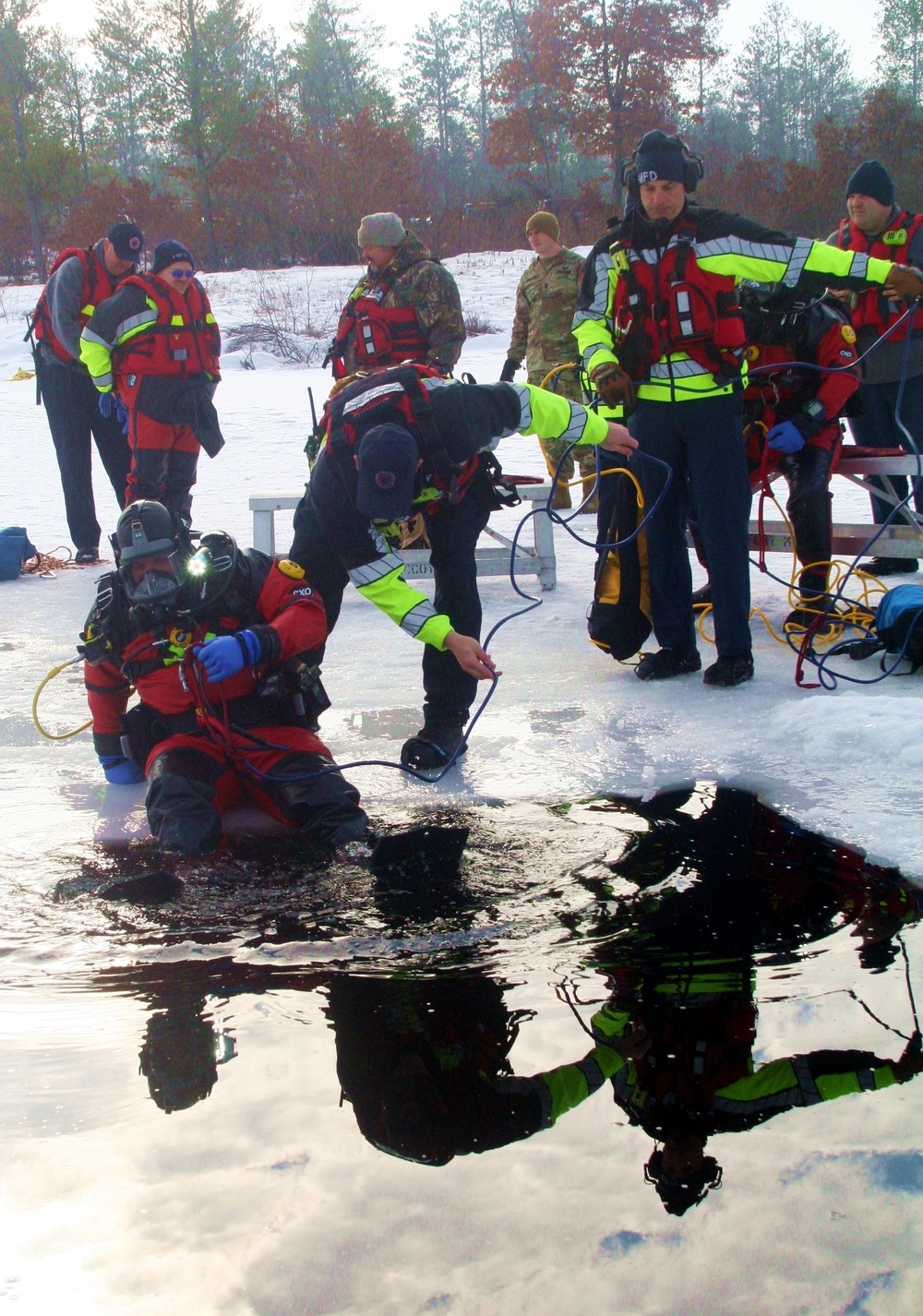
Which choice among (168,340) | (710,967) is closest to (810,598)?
(710,967)

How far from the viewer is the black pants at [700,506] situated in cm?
427

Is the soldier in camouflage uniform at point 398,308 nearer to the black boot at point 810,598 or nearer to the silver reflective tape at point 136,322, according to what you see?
the silver reflective tape at point 136,322

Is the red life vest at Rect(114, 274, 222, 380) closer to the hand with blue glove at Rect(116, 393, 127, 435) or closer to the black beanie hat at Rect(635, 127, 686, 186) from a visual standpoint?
the hand with blue glove at Rect(116, 393, 127, 435)

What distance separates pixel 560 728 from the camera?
414 centimetres

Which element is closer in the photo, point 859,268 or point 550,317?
point 859,268

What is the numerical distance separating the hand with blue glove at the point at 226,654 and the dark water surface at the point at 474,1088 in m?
0.57

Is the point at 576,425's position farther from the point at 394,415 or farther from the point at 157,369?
the point at 157,369

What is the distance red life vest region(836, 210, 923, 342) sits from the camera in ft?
17.6


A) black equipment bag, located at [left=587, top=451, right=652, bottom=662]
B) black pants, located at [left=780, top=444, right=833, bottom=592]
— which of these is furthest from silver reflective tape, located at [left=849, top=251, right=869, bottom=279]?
black equipment bag, located at [left=587, top=451, right=652, bottom=662]

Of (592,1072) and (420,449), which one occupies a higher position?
(420,449)

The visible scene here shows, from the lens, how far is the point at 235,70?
31.0 metres

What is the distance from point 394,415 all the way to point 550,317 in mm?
4715

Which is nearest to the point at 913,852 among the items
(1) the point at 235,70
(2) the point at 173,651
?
(2) the point at 173,651

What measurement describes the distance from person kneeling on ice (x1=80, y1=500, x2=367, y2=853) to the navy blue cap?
0.58 meters
